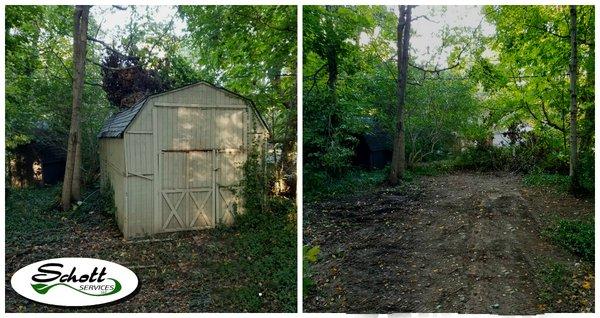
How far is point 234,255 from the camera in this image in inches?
110

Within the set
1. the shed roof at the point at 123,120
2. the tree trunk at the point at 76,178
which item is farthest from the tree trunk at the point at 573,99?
the tree trunk at the point at 76,178

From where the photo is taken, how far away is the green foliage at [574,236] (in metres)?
2.54

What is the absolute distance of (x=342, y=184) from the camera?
2.83 metres

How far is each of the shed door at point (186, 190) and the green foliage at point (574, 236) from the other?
8.54 ft

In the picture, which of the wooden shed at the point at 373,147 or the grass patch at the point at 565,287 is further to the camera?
the wooden shed at the point at 373,147

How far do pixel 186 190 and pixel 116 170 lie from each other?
62 centimetres

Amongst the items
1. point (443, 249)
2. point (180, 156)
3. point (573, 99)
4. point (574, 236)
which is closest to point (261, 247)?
point (180, 156)

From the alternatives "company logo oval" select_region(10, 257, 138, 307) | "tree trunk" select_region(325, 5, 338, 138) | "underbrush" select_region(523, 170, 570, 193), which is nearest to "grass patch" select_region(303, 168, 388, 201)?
"tree trunk" select_region(325, 5, 338, 138)

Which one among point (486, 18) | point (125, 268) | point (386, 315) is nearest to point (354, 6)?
point (486, 18)

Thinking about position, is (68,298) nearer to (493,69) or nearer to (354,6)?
(354,6)

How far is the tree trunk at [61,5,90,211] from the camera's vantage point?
2.72m

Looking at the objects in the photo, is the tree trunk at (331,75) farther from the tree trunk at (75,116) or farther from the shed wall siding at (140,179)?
the tree trunk at (75,116)

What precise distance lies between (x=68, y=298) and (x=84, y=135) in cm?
128

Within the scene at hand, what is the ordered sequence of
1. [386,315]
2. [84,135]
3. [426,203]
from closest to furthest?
[386,315]
[426,203]
[84,135]
